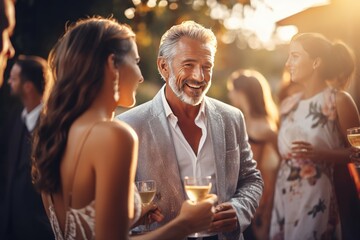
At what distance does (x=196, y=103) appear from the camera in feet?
14.3

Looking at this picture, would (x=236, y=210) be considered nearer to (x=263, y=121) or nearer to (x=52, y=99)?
(x=52, y=99)

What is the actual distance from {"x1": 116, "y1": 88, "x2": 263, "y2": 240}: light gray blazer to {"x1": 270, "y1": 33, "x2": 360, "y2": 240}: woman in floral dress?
86 centimetres

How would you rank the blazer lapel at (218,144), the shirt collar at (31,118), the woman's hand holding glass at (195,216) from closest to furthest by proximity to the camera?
the woman's hand holding glass at (195,216) < the blazer lapel at (218,144) < the shirt collar at (31,118)

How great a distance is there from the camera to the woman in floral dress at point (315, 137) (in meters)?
4.98

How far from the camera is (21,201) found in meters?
6.80

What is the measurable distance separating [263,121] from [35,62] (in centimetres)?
290

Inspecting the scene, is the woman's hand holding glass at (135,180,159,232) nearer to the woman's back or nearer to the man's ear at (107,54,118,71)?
the woman's back

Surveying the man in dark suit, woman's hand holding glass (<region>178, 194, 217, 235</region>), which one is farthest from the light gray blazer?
the man in dark suit

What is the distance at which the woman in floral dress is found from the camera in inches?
196

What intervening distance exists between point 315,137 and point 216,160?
1.42 metres

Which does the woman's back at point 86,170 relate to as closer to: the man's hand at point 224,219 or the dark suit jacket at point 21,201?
the man's hand at point 224,219

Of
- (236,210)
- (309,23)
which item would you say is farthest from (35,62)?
(236,210)

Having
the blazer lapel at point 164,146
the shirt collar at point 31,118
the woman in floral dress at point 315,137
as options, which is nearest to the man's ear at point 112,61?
the blazer lapel at point 164,146

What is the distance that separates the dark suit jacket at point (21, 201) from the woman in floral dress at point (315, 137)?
274cm
